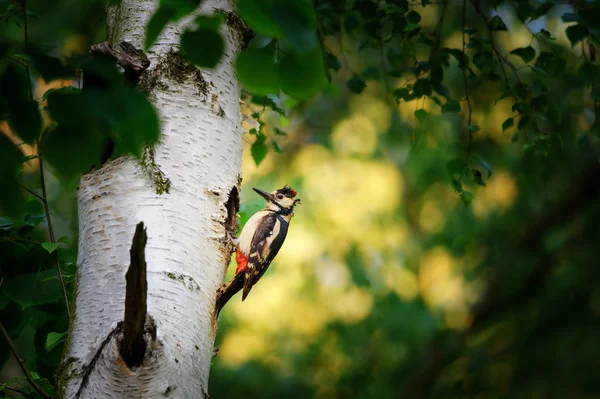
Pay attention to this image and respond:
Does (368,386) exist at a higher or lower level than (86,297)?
higher

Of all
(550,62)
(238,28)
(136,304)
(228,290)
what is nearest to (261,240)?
(228,290)

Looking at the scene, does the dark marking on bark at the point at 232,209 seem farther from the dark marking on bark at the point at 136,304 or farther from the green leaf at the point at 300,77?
the green leaf at the point at 300,77

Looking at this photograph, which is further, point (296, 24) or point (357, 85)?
point (357, 85)

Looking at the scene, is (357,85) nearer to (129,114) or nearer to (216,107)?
(216,107)

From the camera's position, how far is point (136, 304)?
4.42 ft


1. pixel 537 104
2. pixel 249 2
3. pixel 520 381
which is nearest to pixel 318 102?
pixel 520 381

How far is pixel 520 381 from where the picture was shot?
19.1 feet

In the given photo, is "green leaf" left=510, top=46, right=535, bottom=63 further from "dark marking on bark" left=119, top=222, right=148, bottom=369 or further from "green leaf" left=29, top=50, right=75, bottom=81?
"green leaf" left=29, top=50, right=75, bottom=81

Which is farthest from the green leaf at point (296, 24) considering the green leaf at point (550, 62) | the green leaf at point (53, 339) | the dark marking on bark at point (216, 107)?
the green leaf at point (550, 62)

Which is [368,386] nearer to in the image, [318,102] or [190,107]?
[318,102]

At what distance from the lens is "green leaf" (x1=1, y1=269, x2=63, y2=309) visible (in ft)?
6.33

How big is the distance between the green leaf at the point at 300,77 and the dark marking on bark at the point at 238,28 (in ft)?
3.53

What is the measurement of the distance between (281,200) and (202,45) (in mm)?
2923

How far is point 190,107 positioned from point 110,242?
18.7 inches
